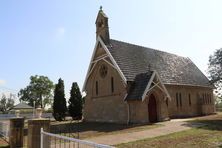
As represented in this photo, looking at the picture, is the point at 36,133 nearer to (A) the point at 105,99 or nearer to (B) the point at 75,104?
(A) the point at 105,99

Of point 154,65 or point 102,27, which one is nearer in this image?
point 102,27

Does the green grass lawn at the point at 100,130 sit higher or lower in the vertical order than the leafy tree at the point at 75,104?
lower

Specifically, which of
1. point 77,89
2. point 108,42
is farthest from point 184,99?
point 77,89

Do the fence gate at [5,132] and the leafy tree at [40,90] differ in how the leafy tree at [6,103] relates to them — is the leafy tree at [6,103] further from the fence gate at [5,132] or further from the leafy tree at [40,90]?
the fence gate at [5,132]

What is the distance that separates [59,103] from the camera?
119 feet

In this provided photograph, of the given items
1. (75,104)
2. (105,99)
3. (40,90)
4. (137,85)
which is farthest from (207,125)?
(40,90)

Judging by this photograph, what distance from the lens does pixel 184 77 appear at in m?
32.0

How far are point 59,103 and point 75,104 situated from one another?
2.62m

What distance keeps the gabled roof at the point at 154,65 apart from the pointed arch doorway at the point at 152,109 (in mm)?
2526

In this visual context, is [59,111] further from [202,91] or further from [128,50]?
[202,91]

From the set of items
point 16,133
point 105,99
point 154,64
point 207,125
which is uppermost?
point 154,64

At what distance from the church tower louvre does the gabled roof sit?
0.89 m

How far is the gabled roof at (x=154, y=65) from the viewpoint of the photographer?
25031mm

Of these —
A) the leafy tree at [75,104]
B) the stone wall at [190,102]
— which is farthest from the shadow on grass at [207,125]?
the leafy tree at [75,104]
